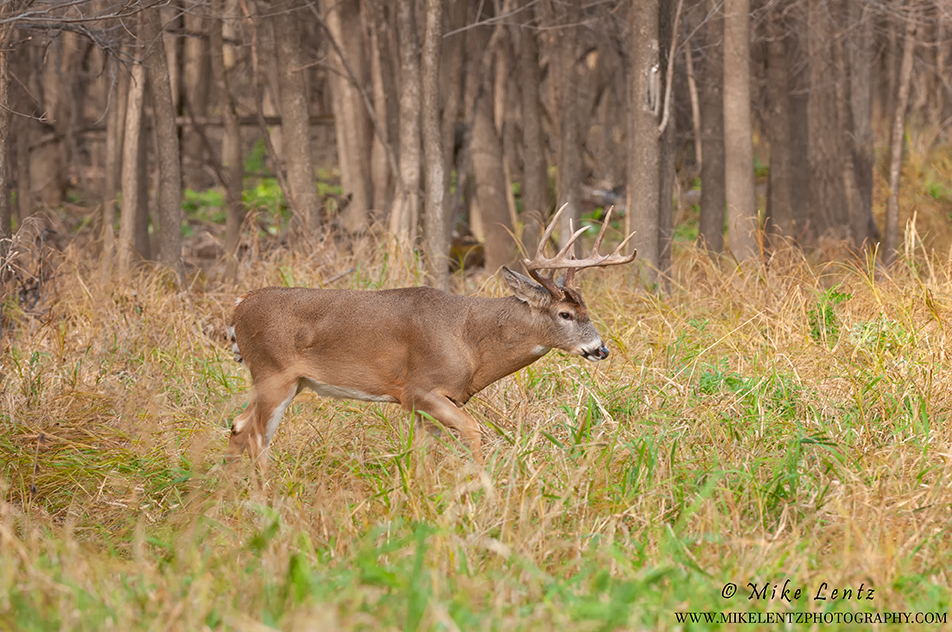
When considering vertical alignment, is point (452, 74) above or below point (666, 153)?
above

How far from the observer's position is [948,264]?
23.5 ft

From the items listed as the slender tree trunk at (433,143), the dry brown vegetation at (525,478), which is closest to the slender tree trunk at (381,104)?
the slender tree trunk at (433,143)

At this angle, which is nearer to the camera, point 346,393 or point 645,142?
point 346,393

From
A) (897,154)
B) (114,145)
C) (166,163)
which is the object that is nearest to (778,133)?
(897,154)

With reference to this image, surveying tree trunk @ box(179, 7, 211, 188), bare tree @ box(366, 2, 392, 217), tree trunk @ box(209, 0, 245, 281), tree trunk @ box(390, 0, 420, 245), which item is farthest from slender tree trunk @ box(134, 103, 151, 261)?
tree trunk @ box(179, 7, 211, 188)

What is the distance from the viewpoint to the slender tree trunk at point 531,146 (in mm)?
11773

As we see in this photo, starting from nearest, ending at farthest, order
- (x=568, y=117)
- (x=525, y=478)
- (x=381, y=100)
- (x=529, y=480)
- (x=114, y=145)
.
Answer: (x=529, y=480) < (x=525, y=478) < (x=568, y=117) < (x=114, y=145) < (x=381, y=100)

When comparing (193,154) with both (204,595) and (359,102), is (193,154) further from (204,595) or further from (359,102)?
(204,595)

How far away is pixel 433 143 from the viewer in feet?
30.6

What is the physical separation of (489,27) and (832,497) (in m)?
12.3

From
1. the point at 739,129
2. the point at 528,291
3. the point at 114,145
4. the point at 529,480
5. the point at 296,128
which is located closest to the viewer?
the point at 529,480

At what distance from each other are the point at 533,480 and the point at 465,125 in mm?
9125

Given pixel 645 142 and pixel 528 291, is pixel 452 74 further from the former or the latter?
pixel 528 291

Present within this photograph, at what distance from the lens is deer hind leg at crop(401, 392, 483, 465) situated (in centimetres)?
507
